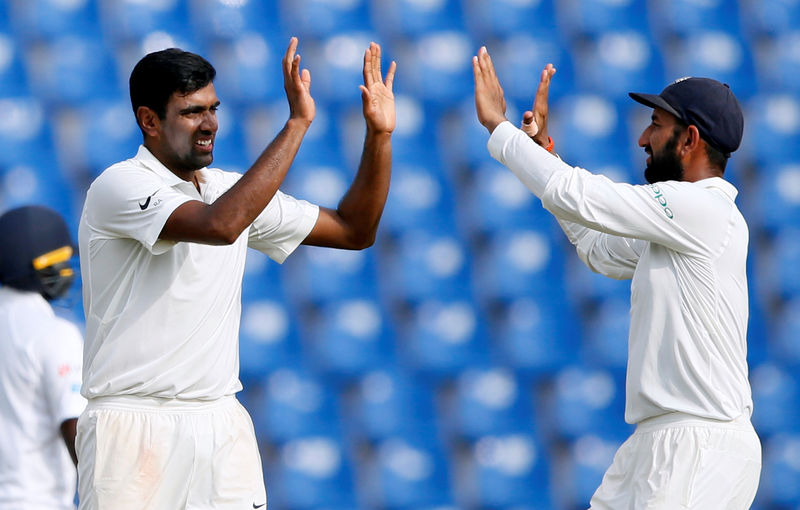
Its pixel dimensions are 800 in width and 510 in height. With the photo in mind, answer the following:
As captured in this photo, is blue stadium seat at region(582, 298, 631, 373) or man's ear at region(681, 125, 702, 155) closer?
man's ear at region(681, 125, 702, 155)

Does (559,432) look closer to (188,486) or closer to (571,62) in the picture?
(571,62)

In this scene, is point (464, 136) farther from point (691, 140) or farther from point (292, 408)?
point (691, 140)

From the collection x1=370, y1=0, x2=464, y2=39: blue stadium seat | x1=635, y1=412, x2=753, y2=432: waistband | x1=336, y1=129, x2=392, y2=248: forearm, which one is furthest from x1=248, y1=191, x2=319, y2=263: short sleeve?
x1=370, y1=0, x2=464, y2=39: blue stadium seat

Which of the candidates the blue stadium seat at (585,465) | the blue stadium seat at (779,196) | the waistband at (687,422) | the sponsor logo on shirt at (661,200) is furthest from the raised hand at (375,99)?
the blue stadium seat at (779,196)

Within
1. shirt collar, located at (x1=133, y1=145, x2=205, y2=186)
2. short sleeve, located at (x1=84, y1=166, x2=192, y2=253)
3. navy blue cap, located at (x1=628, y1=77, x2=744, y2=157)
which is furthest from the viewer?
navy blue cap, located at (x1=628, y1=77, x2=744, y2=157)

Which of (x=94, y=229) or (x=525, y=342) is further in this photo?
(x=525, y=342)

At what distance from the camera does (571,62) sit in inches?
140

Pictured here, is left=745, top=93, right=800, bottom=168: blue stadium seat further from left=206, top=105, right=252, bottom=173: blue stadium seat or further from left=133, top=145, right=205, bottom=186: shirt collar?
left=133, top=145, right=205, bottom=186: shirt collar

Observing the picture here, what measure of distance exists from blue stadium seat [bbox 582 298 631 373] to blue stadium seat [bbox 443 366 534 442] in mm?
231

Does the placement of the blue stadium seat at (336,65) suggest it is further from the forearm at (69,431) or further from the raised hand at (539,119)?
the forearm at (69,431)

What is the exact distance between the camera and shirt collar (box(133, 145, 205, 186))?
212 cm

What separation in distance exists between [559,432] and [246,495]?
1.53 meters

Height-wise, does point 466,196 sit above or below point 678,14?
below

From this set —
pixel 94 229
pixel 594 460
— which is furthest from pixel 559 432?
pixel 94 229
